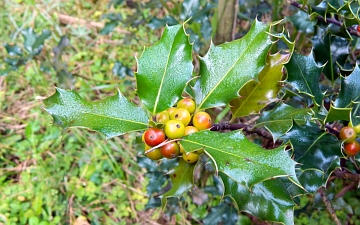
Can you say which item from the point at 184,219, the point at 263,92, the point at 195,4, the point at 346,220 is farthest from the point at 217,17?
the point at 346,220

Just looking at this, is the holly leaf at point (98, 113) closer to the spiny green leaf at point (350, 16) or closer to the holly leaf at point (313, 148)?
the holly leaf at point (313, 148)

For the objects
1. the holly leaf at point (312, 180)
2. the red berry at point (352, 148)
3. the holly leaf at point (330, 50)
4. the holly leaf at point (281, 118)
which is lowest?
the holly leaf at point (312, 180)

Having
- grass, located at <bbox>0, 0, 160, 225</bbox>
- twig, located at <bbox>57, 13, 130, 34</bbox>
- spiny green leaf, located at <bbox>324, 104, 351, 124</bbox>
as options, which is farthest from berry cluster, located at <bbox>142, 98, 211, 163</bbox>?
twig, located at <bbox>57, 13, 130, 34</bbox>

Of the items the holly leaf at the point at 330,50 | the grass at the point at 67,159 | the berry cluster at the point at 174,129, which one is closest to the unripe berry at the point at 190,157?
the berry cluster at the point at 174,129

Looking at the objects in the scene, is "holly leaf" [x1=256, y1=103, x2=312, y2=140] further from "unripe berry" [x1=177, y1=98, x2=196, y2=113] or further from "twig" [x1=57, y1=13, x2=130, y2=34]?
"twig" [x1=57, y1=13, x2=130, y2=34]

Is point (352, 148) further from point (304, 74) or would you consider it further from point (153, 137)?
point (153, 137)

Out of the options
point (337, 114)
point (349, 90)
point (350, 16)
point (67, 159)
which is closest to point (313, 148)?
point (337, 114)
